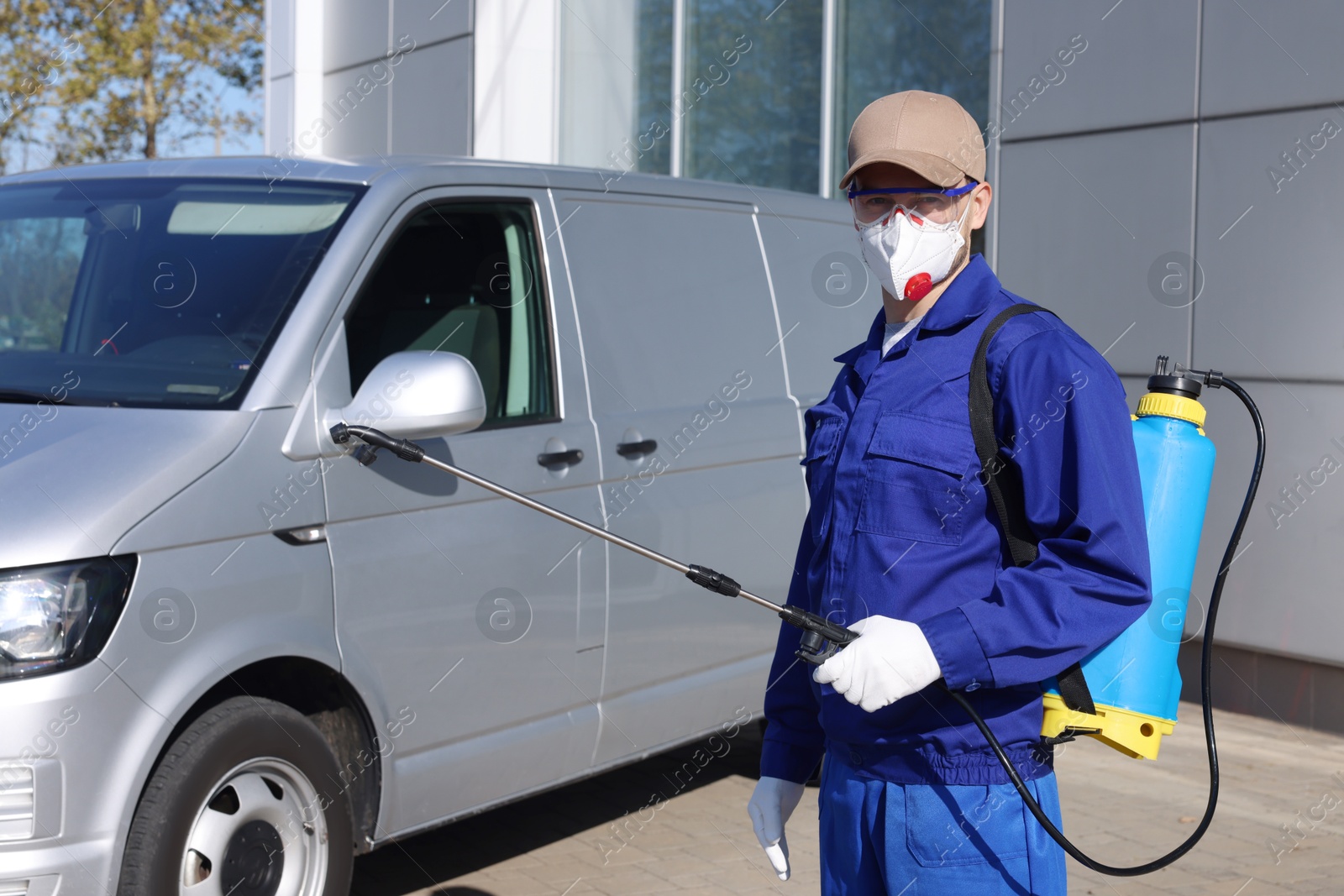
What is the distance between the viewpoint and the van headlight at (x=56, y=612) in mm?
2996

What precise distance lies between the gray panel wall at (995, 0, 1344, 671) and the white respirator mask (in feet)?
16.8

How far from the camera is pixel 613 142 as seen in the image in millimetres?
12867

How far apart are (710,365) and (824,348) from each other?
33.4 inches

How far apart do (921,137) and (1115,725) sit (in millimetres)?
926

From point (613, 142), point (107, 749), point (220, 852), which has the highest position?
point (613, 142)

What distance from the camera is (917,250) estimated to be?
7.63 feet

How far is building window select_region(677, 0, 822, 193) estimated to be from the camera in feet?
35.1

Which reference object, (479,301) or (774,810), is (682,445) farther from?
(774,810)

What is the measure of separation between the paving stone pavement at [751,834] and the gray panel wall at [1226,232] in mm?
1095

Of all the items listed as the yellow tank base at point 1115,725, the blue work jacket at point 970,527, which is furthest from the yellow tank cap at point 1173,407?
the yellow tank base at point 1115,725

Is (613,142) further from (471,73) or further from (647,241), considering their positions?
(647,241)

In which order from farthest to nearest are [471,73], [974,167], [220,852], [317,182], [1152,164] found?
[471,73], [1152,164], [317,182], [220,852], [974,167]

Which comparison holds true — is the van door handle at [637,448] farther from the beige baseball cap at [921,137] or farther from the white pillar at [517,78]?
the white pillar at [517,78]

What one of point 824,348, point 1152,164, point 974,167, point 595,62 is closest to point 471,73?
point 595,62
